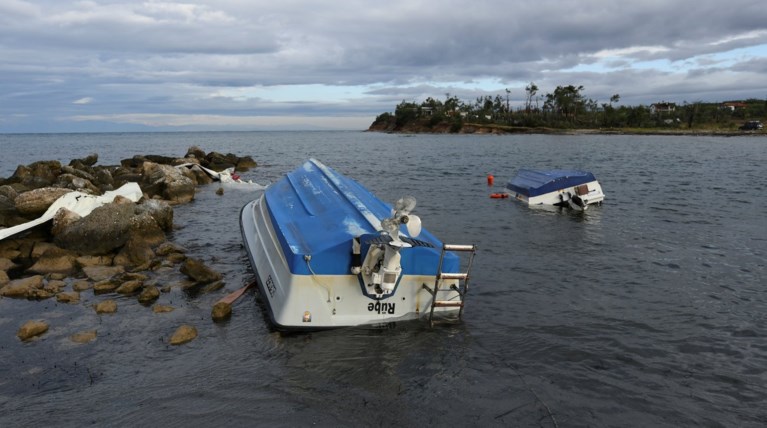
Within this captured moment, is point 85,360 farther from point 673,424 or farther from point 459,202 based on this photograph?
point 459,202

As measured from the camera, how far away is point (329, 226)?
1066cm

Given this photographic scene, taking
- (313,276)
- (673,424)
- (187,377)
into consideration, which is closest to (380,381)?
(313,276)

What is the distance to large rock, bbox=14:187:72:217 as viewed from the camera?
16312 millimetres

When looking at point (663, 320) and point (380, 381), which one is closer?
point (380, 381)

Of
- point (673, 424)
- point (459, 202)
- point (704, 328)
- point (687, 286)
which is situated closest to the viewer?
point (673, 424)

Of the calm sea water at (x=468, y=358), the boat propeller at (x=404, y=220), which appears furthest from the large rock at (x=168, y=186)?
the boat propeller at (x=404, y=220)

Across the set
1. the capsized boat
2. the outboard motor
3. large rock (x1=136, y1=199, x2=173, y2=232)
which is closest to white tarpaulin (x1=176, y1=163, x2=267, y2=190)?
large rock (x1=136, y1=199, x2=173, y2=232)

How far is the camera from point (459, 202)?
27562 millimetres

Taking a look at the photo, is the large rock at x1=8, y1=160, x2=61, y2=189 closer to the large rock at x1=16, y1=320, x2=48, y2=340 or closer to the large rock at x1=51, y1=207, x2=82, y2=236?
the large rock at x1=51, y1=207, x2=82, y2=236

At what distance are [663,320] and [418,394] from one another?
20.8 ft

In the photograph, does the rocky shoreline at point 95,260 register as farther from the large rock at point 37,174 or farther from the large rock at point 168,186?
the large rock at point 168,186

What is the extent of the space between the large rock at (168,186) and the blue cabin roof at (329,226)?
1240cm

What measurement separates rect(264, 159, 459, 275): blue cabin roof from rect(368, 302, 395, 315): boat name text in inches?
28.8

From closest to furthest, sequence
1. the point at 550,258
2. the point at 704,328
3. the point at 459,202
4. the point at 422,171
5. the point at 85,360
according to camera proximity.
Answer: the point at 85,360 → the point at 704,328 → the point at 550,258 → the point at 459,202 → the point at 422,171
